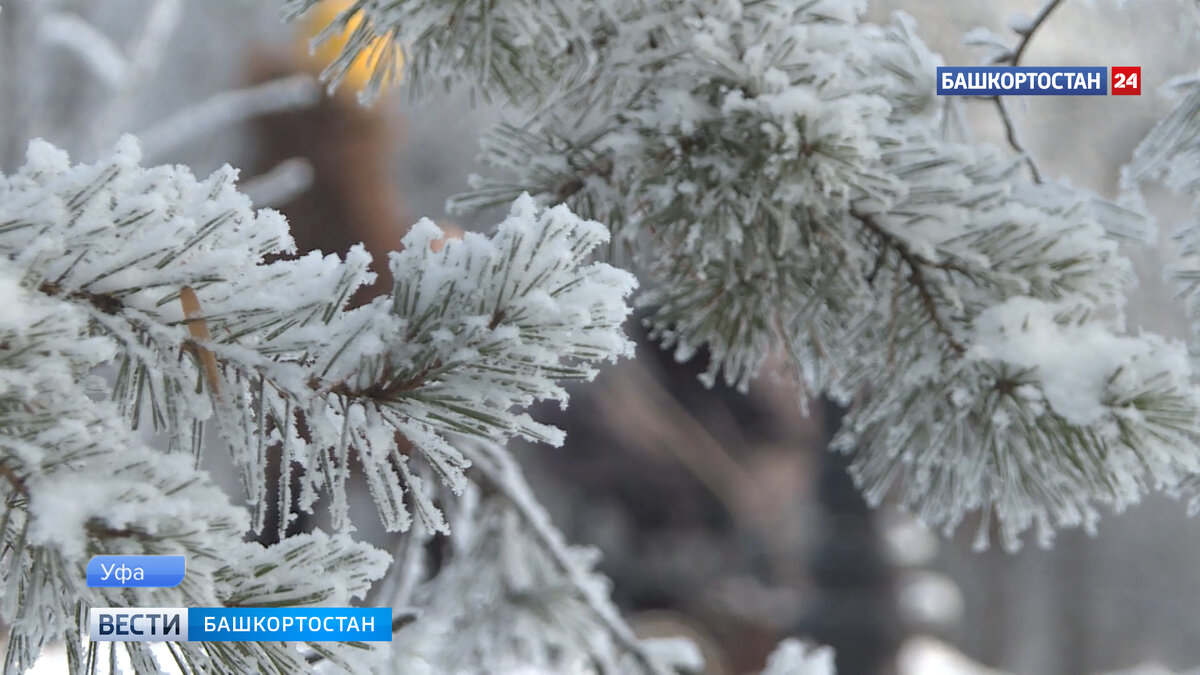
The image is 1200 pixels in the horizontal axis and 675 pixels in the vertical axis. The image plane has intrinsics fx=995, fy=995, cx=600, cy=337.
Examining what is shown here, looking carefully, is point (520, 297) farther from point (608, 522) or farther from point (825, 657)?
point (608, 522)

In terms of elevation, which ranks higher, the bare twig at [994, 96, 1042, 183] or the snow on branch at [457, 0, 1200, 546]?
the bare twig at [994, 96, 1042, 183]

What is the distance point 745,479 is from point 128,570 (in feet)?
15.9

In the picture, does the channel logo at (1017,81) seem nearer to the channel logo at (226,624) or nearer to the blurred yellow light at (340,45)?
the blurred yellow light at (340,45)

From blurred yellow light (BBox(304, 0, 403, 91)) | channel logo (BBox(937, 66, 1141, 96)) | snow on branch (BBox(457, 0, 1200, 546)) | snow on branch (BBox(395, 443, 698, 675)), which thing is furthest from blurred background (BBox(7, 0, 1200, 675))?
snow on branch (BBox(457, 0, 1200, 546))

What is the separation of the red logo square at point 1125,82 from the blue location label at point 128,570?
2.22 feet

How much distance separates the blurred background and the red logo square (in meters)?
1.71

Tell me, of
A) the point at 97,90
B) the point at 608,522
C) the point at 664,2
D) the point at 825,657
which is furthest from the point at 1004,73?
the point at 608,522

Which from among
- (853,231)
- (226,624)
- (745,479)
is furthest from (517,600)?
(745,479)

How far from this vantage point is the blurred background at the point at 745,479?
119 inches

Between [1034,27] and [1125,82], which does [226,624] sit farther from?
[1125,82]

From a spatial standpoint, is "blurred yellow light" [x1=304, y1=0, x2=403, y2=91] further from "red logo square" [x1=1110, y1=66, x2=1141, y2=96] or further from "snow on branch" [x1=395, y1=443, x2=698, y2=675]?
"red logo square" [x1=1110, y1=66, x2=1141, y2=96]

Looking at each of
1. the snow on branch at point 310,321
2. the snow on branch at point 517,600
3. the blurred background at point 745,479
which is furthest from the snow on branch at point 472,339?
the blurred background at point 745,479

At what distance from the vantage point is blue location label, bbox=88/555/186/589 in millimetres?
259

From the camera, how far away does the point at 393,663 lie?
575mm
